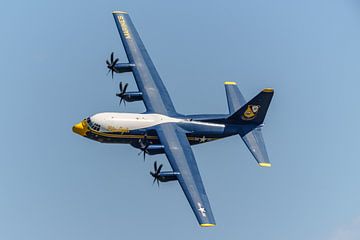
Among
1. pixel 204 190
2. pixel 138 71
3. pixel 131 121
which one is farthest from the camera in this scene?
pixel 138 71

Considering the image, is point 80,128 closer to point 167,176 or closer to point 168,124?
point 168,124

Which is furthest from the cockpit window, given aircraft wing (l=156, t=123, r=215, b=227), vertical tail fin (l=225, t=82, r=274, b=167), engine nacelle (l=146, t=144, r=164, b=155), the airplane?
vertical tail fin (l=225, t=82, r=274, b=167)

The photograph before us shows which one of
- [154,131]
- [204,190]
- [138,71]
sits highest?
[138,71]

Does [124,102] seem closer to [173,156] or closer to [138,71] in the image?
[138,71]

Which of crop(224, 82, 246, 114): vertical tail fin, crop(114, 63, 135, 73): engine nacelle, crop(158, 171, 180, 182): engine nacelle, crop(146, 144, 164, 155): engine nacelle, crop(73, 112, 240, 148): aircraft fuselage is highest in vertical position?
crop(114, 63, 135, 73): engine nacelle

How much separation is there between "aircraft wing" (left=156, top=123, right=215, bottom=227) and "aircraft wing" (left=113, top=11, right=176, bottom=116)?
12.8 ft

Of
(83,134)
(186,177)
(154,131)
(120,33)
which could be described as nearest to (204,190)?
(186,177)

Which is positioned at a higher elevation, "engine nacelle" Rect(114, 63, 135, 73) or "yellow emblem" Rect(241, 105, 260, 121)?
"engine nacelle" Rect(114, 63, 135, 73)

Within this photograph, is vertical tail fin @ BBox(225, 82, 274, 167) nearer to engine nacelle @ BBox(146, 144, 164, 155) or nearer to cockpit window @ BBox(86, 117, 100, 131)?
engine nacelle @ BBox(146, 144, 164, 155)

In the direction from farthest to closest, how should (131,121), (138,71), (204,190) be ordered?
(138,71), (131,121), (204,190)

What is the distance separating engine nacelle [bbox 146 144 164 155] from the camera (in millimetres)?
108769

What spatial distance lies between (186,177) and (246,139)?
13107mm

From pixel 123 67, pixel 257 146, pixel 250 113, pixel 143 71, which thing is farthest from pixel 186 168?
pixel 123 67

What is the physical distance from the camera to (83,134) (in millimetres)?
113812
